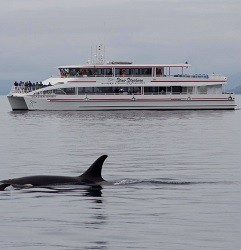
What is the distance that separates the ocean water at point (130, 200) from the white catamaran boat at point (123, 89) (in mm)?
60639

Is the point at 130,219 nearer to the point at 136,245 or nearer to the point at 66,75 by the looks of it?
the point at 136,245

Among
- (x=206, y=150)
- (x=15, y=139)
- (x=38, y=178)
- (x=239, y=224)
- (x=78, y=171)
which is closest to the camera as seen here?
(x=239, y=224)

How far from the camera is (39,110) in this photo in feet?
407

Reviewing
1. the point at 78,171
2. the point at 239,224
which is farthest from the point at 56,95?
the point at 239,224

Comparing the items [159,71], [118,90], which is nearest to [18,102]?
[118,90]

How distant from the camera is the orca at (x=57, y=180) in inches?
1225

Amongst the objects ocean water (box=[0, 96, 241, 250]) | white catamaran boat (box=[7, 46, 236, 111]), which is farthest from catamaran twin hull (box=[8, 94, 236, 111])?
ocean water (box=[0, 96, 241, 250])

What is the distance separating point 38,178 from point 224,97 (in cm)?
9567

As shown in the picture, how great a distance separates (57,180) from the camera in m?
31.5

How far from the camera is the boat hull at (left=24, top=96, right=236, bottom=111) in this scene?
12125 cm

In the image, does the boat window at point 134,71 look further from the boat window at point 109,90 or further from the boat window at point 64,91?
the boat window at point 64,91

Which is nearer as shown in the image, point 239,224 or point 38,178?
point 239,224

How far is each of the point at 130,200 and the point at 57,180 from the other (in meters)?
3.26

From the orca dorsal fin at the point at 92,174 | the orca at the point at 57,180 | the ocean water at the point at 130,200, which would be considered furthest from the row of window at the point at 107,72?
the orca at the point at 57,180
